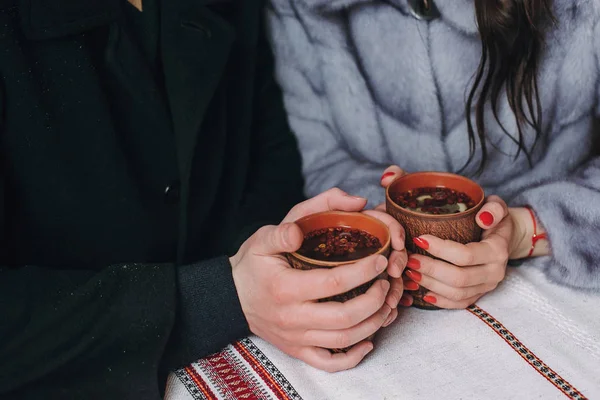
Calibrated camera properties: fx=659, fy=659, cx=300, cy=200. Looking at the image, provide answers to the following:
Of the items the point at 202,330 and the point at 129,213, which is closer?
the point at 202,330

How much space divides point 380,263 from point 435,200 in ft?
0.66

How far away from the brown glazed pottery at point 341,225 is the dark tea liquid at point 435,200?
3.7 inches

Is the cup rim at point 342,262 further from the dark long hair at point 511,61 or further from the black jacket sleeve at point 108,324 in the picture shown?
the dark long hair at point 511,61

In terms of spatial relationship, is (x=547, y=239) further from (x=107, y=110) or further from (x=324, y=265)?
(x=107, y=110)

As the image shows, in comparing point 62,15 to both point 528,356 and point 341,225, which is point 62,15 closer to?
point 341,225

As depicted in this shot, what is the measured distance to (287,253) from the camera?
875 millimetres

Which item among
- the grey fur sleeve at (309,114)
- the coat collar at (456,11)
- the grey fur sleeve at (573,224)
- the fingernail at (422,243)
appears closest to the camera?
the fingernail at (422,243)

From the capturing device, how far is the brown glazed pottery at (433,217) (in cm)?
91

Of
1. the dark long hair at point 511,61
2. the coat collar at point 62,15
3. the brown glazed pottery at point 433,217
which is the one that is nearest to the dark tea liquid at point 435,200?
the brown glazed pottery at point 433,217

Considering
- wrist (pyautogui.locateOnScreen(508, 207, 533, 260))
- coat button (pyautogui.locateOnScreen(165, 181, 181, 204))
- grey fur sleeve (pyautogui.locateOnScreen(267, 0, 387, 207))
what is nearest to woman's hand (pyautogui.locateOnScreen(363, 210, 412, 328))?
wrist (pyautogui.locateOnScreen(508, 207, 533, 260))

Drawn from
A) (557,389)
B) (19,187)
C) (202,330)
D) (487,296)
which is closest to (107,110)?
(19,187)

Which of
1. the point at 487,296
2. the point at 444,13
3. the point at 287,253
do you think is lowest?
the point at 487,296

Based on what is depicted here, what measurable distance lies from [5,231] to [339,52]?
68cm

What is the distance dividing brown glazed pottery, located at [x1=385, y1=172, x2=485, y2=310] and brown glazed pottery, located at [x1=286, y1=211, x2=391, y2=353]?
0.06 m
